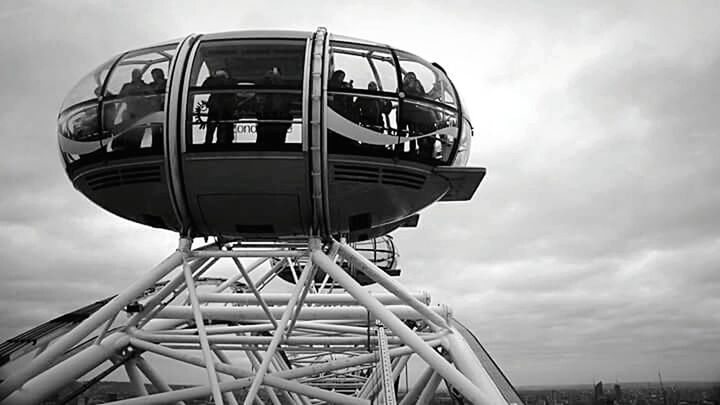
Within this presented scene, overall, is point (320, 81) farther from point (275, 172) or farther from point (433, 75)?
point (433, 75)

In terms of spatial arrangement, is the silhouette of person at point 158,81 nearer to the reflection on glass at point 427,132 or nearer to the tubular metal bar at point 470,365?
the reflection on glass at point 427,132

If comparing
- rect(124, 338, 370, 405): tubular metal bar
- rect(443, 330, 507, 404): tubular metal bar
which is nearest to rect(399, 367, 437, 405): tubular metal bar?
rect(443, 330, 507, 404): tubular metal bar

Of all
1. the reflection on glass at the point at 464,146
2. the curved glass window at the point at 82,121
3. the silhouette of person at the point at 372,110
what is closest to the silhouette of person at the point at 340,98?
the silhouette of person at the point at 372,110

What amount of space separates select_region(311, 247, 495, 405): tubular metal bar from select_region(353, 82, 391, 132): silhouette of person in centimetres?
197

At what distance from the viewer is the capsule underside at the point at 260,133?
26.1 ft

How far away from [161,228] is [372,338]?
4469 mm

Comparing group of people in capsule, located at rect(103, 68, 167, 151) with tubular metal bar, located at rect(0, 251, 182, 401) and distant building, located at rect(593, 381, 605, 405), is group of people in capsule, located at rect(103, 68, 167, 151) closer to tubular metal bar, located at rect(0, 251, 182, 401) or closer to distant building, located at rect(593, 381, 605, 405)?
tubular metal bar, located at rect(0, 251, 182, 401)

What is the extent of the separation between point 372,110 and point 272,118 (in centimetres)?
129

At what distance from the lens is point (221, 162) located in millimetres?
7965

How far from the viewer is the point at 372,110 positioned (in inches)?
320

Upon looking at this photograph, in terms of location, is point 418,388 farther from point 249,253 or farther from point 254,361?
point 249,253

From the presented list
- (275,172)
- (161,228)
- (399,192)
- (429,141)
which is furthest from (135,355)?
(429,141)

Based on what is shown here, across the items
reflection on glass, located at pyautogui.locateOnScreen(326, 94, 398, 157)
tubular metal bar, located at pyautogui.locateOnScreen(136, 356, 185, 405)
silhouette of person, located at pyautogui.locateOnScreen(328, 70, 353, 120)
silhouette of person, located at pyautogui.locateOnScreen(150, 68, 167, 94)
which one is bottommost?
tubular metal bar, located at pyautogui.locateOnScreen(136, 356, 185, 405)

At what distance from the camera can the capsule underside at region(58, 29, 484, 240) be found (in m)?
7.95
